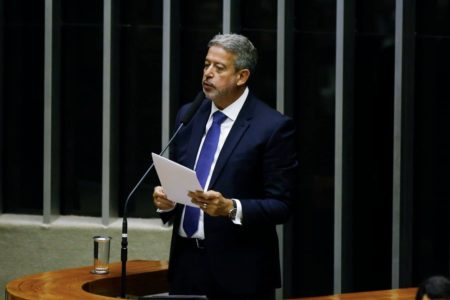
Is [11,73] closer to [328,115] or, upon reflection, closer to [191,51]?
[191,51]

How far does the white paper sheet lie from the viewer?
364 cm

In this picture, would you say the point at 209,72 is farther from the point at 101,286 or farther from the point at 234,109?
the point at 101,286


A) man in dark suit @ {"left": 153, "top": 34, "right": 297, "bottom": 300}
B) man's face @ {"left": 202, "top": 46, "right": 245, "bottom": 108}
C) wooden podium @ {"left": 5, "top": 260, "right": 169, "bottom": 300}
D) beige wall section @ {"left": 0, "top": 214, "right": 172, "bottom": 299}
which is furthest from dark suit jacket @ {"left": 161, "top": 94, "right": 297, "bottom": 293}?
beige wall section @ {"left": 0, "top": 214, "right": 172, "bottom": 299}

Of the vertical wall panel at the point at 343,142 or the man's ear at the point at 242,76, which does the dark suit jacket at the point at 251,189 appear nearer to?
the man's ear at the point at 242,76

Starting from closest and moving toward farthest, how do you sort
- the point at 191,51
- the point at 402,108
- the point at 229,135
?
the point at 229,135, the point at 402,108, the point at 191,51

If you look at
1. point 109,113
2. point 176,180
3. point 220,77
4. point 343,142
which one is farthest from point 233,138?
point 109,113

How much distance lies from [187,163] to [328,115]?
203cm

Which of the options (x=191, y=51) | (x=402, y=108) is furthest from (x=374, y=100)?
(x=191, y=51)

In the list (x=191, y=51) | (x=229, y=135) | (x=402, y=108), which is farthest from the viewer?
(x=191, y=51)

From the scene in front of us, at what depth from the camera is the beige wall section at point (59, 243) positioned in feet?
20.1

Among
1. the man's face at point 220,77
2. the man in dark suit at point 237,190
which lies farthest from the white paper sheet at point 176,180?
the man's face at point 220,77

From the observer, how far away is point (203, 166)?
13.0 ft

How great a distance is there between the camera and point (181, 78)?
20.3ft

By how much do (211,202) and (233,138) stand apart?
350 mm
